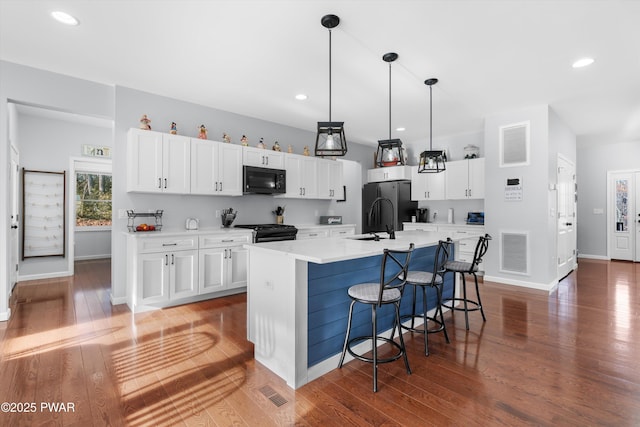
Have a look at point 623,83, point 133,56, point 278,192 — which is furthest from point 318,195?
point 623,83

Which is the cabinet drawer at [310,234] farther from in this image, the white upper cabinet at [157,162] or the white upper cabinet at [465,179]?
the white upper cabinet at [465,179]

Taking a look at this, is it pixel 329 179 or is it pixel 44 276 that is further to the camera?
pixel 329 179

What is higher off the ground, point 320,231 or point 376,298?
point 320,231

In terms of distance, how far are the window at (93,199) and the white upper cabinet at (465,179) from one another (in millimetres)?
7469

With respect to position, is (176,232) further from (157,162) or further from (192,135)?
(192,135)

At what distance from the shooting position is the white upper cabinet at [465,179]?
5885 mm

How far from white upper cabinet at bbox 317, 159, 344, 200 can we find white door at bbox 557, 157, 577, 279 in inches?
143

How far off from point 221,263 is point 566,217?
19.6ft

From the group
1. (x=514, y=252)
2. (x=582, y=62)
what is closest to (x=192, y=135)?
(x=582, y=62)

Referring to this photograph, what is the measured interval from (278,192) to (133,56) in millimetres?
2523

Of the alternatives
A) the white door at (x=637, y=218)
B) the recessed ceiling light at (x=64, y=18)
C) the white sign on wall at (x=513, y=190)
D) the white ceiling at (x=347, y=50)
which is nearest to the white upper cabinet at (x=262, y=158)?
the white ceiling at (x=347, y=50)

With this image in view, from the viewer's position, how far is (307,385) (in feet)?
7.17

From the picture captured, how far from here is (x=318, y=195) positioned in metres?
5.80

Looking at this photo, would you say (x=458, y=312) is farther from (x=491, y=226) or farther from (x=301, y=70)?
(x=301, y=70)
